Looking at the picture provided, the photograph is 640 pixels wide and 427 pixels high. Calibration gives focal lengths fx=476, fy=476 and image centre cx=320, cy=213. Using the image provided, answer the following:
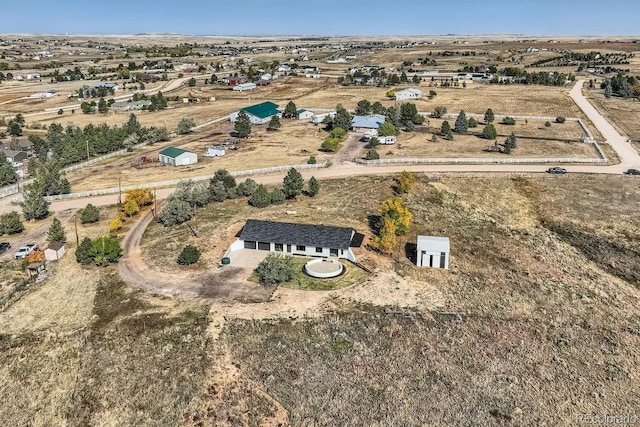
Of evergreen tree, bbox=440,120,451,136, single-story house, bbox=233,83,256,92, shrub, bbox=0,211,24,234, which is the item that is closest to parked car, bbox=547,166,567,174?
evergreen tree, bbox=440,120,451,136

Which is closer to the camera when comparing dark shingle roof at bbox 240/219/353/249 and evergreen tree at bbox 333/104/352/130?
dark shingle roof at bbox 240/219/353/249

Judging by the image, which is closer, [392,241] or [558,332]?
[558,332]

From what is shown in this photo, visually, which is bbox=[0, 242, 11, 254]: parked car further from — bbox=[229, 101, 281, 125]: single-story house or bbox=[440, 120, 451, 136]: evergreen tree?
bbox=[440, 120, 451, 136]: evergreen tree

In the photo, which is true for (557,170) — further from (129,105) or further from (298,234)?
(129,105)

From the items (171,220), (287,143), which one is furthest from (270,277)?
(287,143)

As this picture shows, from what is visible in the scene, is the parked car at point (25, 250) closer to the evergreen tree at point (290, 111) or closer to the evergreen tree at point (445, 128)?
the evergreen tree at point (445, 128)

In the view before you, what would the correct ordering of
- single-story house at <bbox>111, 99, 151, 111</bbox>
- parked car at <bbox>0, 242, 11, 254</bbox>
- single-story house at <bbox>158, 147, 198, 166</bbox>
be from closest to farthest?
parked car at <bbox>0, 242, 11, 254</bbox>, single-story house at <bbox>158, 147, 198, 166</bbox>, single-story house at <bbox>111, 99, 151, 111</bbox>

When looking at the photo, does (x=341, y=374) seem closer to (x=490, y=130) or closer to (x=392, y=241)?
(x=392, y=241)
